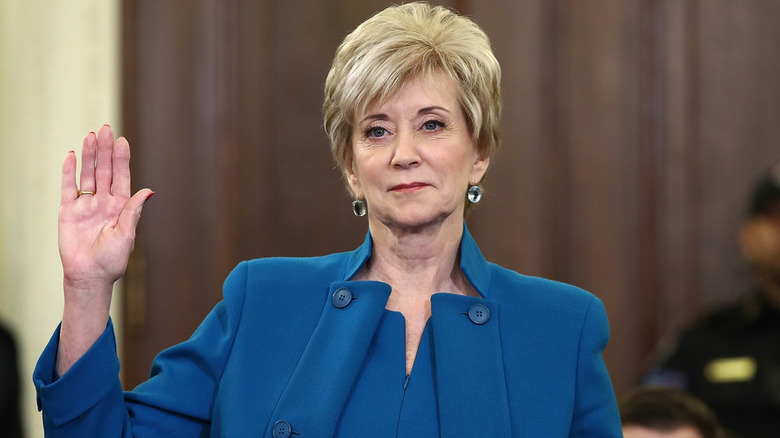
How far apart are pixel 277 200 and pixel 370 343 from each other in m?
1.73

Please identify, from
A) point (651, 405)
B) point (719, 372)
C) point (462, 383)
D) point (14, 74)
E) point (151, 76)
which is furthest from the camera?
point (14, 74)

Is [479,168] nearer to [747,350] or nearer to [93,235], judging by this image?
[93,235]

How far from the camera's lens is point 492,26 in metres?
3.24

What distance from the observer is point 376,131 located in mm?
1617

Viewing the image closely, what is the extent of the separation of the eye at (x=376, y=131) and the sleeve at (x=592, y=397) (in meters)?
0.43

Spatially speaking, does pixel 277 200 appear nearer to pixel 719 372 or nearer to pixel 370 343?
pixel 719 372

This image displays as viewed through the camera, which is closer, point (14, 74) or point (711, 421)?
point (711, 421)

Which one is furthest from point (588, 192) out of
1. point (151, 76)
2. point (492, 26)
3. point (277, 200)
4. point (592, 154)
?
point (151, 76)

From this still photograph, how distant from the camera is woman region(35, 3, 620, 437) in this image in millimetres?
1473

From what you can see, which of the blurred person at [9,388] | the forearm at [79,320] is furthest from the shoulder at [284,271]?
the blurred person at [9,388]

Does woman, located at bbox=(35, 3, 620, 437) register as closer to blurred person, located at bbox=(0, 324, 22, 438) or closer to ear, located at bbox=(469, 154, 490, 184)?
ear, located at bbox=(469, 154, 490, 184)

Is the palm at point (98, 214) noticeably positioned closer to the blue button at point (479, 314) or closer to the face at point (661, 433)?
the blue button at point (479, 314)

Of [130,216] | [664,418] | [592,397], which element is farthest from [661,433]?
[130,216]

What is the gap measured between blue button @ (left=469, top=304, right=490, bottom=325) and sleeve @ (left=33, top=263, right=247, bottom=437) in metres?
0.35
